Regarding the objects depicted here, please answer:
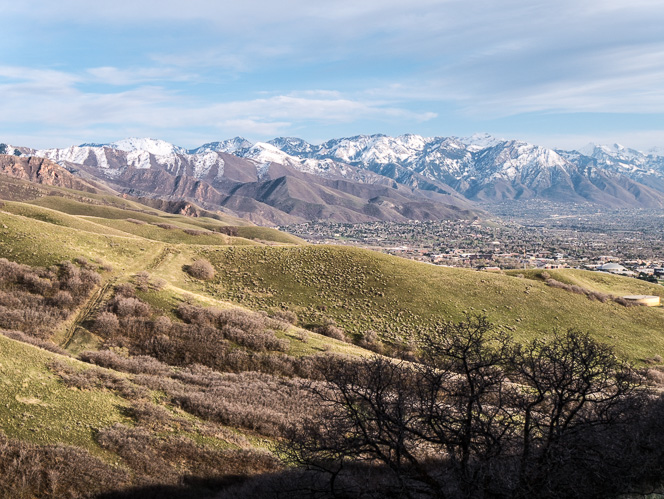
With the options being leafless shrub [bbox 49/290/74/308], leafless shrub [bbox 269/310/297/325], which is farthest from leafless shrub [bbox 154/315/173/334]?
leafless shrub [bbox 269/310/297/325]

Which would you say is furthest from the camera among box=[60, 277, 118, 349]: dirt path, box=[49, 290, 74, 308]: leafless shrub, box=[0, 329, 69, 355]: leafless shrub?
box=[49, 290, 74, 308]: leafless shrub

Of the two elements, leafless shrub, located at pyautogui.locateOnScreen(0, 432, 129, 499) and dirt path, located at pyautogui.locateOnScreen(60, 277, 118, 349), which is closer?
leafless shrub, located at pyautogui.locateOnScreen(0, 432, 129, 499)

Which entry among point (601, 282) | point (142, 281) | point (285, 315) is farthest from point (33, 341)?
point (601, 282)

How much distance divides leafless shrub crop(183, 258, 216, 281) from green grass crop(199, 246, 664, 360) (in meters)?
1.20

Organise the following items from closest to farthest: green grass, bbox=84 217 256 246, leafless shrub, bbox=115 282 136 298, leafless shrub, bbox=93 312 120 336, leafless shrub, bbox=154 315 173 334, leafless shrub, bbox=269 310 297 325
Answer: leafless shrub, bbox=93 312 120 336, leafless shrub, bbox=154 315 173 334, leafless shrub, bbox=115 282 136 298, leafless shrub, bbox=269 310 297 325, green grass, bbox=84 217 256 246

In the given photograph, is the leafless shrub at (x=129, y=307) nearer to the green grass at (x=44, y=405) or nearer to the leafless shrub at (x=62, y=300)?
the leafless shrub at (x=62, y=300)

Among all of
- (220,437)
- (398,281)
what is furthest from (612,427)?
(398,281)

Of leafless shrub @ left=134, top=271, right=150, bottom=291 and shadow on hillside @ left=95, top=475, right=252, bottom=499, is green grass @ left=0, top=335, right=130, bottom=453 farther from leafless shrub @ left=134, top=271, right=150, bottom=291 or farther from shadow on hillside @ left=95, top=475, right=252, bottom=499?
leafless shrub @ left=134, top=271, right=150, bottom=291

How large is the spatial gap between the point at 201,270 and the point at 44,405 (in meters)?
37.7

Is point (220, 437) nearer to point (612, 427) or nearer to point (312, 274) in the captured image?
point (612, 427)

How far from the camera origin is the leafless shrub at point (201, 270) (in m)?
57.8

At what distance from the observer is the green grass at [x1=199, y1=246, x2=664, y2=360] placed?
5259cm

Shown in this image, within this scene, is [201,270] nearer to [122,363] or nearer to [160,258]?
[160,258]

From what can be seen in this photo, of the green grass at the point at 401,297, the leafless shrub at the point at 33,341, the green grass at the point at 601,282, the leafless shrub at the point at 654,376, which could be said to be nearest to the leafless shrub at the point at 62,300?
the leafless shrub at the point at 33,341
